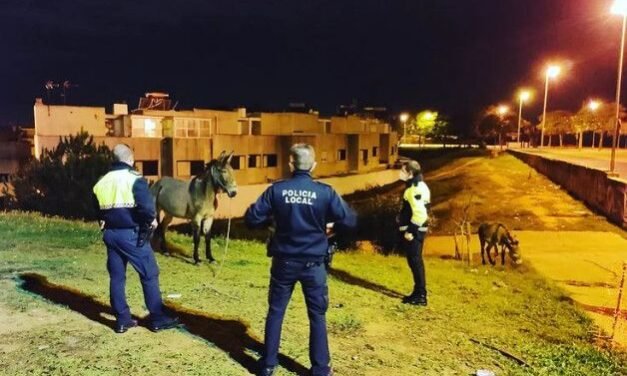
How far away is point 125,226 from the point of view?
575cm

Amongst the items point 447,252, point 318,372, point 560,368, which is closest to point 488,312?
point 560,368

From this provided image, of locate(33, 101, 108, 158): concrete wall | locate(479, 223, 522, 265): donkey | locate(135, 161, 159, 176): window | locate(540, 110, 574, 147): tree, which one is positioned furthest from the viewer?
locate(540, 110, 574, 147): tree

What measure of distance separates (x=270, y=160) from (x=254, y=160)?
7.37ft

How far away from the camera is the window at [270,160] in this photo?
50734 millimetres

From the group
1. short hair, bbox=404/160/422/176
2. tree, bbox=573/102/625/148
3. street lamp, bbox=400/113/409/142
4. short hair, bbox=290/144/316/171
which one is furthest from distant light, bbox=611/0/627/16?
street lamp, bbox=400/113/409/142

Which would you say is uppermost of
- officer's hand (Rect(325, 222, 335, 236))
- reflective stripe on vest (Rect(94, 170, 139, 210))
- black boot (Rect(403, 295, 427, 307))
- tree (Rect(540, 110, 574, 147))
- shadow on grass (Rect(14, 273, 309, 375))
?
tree (Rect(540, 110, 574, 147))

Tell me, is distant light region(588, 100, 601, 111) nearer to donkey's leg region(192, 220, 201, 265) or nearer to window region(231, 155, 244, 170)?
window region(231, 155, 244, 170)

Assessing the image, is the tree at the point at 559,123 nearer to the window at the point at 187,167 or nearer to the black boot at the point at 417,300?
the window at the point at 187,167

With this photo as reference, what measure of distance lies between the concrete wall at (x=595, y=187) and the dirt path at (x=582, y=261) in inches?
72.7

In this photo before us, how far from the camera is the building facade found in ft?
135

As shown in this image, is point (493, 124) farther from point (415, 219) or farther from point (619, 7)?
point (415, 219)

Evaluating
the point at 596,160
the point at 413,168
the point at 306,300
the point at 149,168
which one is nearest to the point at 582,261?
the point at 413,168

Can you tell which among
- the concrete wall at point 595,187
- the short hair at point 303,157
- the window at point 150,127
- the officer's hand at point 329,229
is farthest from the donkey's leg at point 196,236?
the window at point 150,127

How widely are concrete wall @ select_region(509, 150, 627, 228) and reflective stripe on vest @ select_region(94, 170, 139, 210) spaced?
16.6m
